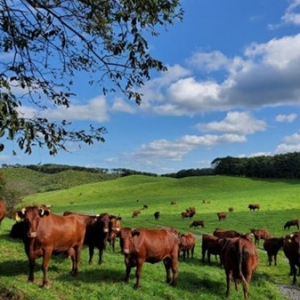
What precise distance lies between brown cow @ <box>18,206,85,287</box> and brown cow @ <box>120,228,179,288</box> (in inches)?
59.9

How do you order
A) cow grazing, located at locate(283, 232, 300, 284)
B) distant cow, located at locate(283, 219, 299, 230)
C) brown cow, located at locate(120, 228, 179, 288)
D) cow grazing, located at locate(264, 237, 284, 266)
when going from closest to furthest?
1. brown cow, located at locate(120, 228, 179, 288)
2. cow grazing, located at locate(283, 232, 300, 284)
3. cow grazing, located at locate(264, 237, 284, 266)
4. distant cow, located at locate(283, 219, 299, 230)

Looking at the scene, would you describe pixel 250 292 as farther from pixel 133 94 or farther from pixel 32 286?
pixel 133 94

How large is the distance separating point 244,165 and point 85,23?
416ft

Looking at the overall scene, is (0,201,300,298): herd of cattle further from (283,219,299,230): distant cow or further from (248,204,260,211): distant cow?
(248,204,260,211): distant cow

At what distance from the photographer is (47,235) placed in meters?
11.7

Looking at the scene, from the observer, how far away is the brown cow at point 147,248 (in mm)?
12867

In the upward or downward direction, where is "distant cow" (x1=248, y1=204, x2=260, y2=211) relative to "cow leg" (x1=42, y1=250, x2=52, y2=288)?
upward

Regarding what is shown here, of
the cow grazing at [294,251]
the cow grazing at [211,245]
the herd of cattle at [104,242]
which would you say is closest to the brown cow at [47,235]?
the herd of cattle at [104,242]

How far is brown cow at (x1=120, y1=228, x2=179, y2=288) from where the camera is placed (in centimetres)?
1287

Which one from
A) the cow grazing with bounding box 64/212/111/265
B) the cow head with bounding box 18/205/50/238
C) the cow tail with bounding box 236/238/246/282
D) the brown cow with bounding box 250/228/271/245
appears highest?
the cow head with bounding box 18/205/50/238

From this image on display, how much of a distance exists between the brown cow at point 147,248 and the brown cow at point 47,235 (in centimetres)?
152

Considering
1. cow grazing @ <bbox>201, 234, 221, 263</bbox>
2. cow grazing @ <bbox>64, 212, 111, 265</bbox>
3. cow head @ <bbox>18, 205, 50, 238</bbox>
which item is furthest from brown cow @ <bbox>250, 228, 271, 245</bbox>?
cow head @ <bbox>18, 205, 50, 238</bbox>

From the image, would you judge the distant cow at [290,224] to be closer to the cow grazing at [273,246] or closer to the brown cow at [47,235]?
the cow grazing at [273,246]

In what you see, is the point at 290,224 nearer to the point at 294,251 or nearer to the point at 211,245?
the point at 211,245
